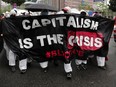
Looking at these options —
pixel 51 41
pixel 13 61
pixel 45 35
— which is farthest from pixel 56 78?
pixel 13 61

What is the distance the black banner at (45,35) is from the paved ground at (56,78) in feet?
1.50

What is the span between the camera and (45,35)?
21.4ft

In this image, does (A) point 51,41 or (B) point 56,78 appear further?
(A) point 51,41

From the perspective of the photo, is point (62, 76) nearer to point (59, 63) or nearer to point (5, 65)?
point (59, 63)

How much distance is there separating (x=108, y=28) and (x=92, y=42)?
732 millimetres

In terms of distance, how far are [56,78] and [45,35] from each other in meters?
1.15

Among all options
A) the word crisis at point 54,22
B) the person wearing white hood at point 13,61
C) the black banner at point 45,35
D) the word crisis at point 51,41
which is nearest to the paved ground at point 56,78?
the person wearing white hood at point 13,61

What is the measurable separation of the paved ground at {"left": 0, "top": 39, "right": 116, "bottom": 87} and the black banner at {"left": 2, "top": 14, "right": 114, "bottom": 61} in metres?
0.46

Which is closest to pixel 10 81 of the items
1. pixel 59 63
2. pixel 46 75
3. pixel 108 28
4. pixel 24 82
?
pixel 24 82

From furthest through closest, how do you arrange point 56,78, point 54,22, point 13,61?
point 13,61
point 54,22
point 56,78

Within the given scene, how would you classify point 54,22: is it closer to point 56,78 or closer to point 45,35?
point 45,35

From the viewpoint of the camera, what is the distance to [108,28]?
715cm

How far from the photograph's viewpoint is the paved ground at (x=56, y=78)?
5.74m

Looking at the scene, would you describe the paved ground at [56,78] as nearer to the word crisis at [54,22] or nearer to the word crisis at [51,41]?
the word crisis at [51,41]
